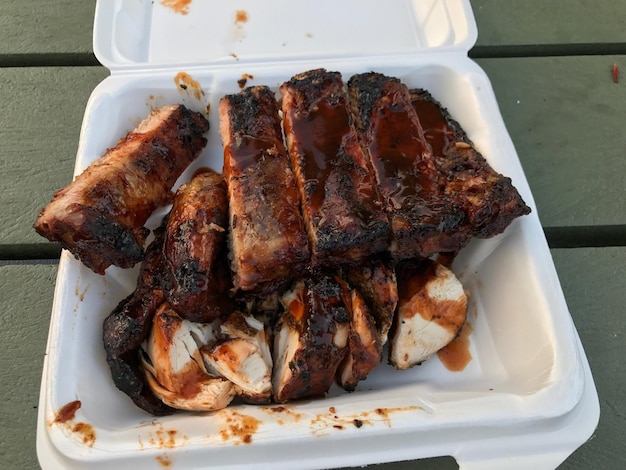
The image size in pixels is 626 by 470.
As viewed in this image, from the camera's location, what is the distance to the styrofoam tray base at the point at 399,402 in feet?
4.33

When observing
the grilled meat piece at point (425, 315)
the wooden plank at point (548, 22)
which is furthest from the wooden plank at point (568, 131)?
the grilled meat piece at point (425, 315)

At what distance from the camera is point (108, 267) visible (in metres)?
1.62

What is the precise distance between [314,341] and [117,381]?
2.00ft

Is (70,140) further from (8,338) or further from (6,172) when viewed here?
(8,338)

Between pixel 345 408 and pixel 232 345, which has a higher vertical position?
pixel 232 345

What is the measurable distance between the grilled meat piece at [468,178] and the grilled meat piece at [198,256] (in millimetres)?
759

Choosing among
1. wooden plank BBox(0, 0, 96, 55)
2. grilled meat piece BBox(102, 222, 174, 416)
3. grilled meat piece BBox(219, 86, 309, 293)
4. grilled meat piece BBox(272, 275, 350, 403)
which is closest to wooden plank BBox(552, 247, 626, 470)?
grilled meat piece BBox(272, 275, 350, 403)

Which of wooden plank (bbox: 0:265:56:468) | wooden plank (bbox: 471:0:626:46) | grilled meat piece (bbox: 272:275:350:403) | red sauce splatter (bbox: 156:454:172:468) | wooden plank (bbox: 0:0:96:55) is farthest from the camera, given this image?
wooden plank (bbox: 471:0:626:46)

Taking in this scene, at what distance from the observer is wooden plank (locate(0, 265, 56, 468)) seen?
1647mm

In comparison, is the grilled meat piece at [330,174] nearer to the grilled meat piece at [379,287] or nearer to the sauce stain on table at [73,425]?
the grilled meat piece at [379,287]

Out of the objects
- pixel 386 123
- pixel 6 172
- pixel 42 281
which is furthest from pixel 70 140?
pixel 386 123

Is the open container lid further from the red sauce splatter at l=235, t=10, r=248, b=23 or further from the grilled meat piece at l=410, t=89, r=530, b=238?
the grilled meat piece at l=410, t=89, r=530, b=238

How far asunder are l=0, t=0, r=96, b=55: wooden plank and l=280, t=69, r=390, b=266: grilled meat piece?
146 cm

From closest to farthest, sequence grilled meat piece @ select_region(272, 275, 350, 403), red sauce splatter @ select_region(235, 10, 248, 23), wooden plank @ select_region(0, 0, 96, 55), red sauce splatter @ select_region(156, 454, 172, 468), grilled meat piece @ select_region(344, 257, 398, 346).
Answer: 1. red sauce splatter @ select_region(156, 454, 172, 468)
2. grilled meat piece @ select_region(272, 275, 350, 403)
3. grilled meat piece @ select_region(344, 257, 398, 346)
4. red sauce splatter @ select_region(235, 10, 248, 23)
5. wooden plank @ select_region(0, 0, 96, 55)
